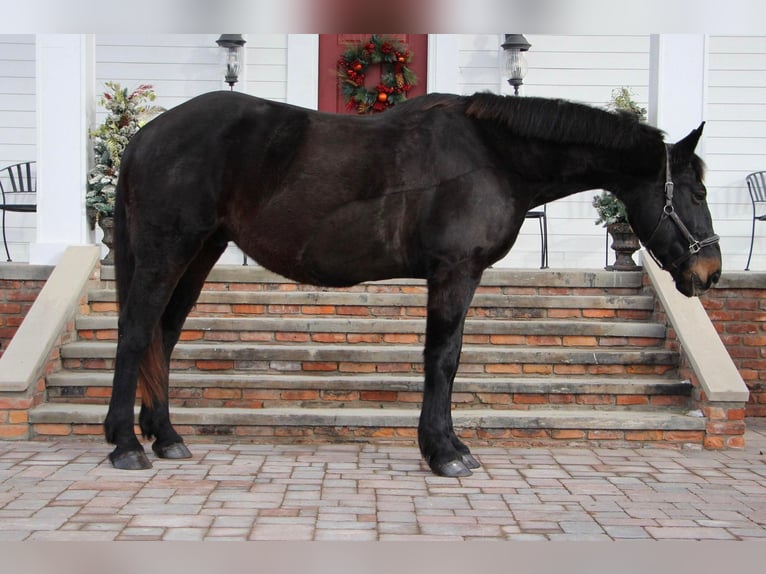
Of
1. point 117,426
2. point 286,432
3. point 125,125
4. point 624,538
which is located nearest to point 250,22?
point 624,538

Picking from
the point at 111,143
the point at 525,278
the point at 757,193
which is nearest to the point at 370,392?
the point at 525,278

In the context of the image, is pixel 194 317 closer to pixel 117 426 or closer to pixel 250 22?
pixel 117 426

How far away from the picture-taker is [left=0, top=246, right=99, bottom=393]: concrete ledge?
198 inches

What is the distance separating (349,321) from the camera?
5691mm

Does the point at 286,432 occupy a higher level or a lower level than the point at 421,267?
lower

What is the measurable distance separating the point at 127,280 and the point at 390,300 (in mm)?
2060

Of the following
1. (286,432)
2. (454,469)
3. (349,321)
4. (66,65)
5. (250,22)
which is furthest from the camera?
(66,65)

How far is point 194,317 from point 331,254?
194 centimetres

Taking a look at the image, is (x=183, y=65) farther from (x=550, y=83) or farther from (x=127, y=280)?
(x=127, y=280)

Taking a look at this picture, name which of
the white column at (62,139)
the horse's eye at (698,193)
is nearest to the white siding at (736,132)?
the horse's eye at (698,193)

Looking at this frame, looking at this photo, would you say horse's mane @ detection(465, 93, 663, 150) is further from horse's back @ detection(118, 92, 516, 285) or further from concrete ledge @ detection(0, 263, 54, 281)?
concrete ledge @ detection(0, 263, 54, 281)

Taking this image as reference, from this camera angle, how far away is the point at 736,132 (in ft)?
27.2

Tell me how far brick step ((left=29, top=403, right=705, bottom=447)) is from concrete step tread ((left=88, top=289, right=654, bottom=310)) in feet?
3.69

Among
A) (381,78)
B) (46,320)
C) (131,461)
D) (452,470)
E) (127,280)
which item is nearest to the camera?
(452,470)
